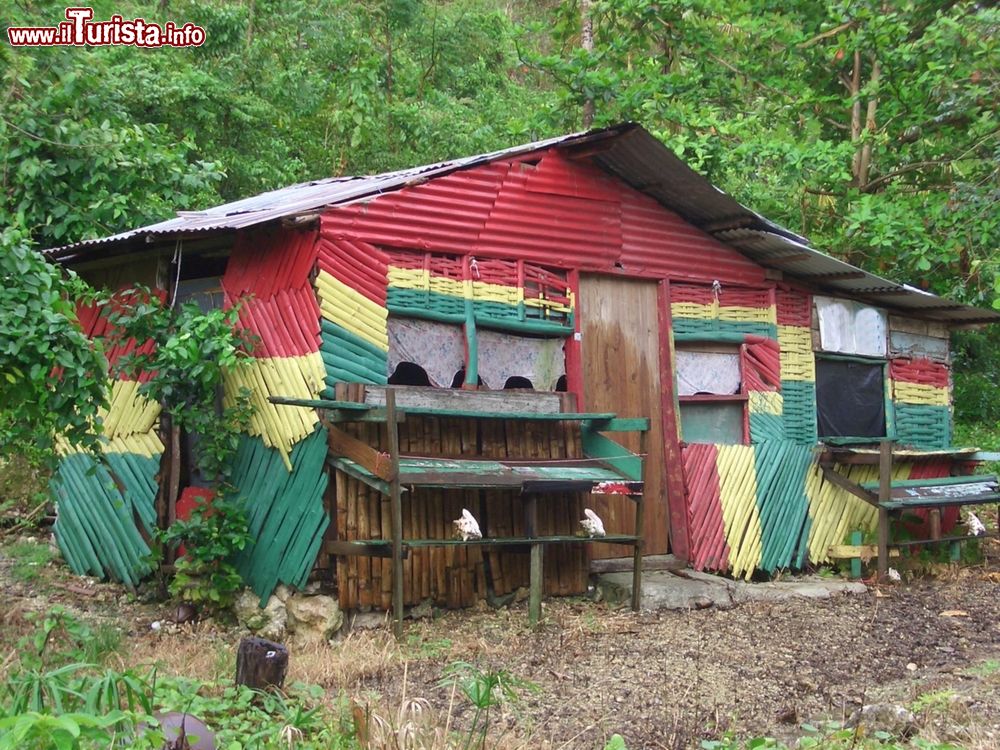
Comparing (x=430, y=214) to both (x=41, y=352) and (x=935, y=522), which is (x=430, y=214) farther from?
(x=935, y=522)

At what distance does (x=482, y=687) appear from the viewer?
579 cm


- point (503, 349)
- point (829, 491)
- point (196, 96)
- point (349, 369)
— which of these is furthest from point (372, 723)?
point (196, 96)

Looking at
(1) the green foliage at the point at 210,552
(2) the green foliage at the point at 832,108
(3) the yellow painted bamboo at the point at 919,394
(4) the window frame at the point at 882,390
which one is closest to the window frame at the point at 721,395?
(4) the window frame at the point at 882,390

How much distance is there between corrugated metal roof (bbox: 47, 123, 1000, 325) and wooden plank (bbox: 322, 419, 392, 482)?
160 cm

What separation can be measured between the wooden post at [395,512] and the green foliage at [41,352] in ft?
6.08

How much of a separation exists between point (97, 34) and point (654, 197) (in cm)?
661

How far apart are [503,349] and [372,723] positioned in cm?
480

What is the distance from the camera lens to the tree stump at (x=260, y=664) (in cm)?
513

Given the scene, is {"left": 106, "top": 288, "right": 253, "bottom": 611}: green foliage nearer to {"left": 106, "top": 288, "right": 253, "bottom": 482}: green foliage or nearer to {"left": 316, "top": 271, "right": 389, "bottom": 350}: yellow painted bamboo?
{"left": 106, "top": 288, "right": 253, "bottom": 482}: green foliage

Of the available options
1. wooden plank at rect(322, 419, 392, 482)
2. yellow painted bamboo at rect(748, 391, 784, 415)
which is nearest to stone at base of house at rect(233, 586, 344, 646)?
wooden plank at rect(322, 419, 392, 482)

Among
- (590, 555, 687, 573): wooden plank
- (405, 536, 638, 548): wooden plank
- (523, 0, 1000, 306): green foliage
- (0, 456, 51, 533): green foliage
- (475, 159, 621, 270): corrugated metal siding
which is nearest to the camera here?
(405, 536, 638, 548): wooden plank

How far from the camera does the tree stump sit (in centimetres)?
513

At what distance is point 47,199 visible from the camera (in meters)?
11.1

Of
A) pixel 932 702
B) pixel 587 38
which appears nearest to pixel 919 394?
pixel 932 702
